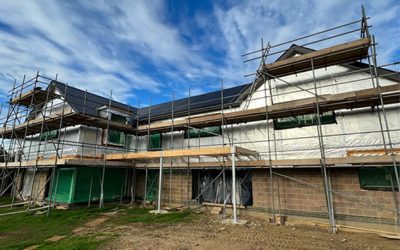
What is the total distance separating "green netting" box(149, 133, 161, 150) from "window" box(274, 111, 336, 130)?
7.06 m

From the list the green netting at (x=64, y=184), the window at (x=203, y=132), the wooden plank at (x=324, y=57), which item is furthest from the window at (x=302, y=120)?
the green netting at (x=64, y=184)

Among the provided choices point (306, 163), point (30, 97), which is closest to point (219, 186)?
point (306, 163)

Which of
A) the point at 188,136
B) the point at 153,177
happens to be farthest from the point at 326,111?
the point at 153,177

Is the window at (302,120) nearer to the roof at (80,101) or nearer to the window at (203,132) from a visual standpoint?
the window at (203,132)

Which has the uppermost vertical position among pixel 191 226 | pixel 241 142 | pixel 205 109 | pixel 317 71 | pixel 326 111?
pixel 317 71

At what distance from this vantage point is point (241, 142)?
1102 cm

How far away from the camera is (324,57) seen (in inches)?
356

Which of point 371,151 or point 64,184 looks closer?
point 371,151

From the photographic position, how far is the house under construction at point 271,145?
7.97 meters

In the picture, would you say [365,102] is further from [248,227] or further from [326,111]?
[248,227]

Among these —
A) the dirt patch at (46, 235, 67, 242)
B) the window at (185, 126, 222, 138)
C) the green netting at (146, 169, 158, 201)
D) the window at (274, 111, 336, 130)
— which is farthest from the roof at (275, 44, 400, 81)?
the dirt patch at (46, 235, 67, 242)

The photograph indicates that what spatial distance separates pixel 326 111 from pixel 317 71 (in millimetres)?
1942

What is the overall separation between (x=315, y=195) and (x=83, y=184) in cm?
1090

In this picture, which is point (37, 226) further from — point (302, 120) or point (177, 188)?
point (302, 120)
